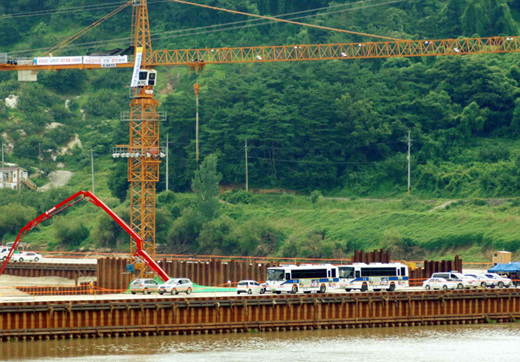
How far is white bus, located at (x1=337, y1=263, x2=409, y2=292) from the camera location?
8081cm

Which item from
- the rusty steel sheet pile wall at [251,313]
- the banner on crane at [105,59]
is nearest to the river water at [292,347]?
the rusty steel sheet pile wall at [251,313]

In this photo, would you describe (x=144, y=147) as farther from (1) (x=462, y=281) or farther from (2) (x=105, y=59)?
(1) (x=462, y=281)

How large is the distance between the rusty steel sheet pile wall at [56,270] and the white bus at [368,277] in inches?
1453

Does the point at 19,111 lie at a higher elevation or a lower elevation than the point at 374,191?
higher

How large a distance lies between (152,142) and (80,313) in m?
47.3

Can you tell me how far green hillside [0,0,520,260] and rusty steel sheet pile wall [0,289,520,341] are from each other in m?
38.4

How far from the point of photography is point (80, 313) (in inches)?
2606

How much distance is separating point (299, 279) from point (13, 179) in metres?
101

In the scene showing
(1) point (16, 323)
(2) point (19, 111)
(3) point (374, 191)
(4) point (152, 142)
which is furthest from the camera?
(2) point (19, 111)

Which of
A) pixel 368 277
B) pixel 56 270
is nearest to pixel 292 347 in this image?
pixel 368 277

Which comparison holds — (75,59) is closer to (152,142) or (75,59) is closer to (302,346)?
(152,142)

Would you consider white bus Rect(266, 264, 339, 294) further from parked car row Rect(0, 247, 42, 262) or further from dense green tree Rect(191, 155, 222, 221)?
dense green tree Rect(191, 155, 222, 221)

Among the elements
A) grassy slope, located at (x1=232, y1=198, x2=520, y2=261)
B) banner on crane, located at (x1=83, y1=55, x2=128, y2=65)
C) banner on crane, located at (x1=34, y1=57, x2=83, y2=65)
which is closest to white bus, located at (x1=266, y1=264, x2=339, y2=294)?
grassy slope, located at (x1=232, y1=198, x2=520, y2=261)

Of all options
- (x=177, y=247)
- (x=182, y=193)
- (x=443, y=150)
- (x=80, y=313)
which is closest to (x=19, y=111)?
(x=182, y=193)
